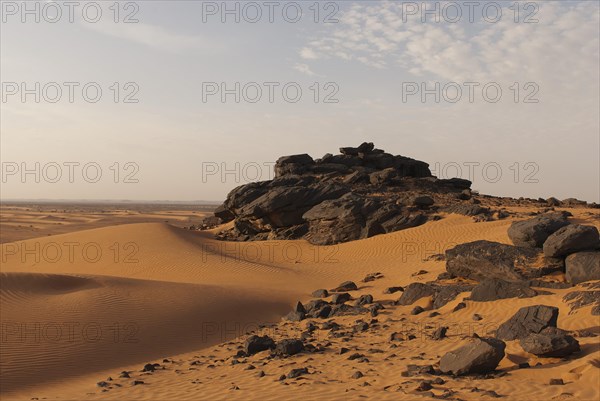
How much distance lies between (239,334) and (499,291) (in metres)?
8.10

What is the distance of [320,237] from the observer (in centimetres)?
3131

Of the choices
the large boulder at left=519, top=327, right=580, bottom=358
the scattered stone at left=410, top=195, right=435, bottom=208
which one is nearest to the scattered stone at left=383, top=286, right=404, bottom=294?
the large boulder at left=519, top=327, right=580, bottom=358

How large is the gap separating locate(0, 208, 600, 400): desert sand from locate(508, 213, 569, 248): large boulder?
3436mm

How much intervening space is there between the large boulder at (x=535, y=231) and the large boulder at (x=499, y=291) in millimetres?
2492

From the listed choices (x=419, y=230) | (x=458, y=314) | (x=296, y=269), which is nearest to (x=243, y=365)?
(x=458, y=314)

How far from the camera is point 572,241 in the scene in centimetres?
1592

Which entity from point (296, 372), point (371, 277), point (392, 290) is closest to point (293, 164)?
point (371, 277)

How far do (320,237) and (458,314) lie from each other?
1669cm

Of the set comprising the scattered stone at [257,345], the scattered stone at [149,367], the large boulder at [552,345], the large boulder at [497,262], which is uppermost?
the large boulder at [497,262]

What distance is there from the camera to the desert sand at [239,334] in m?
9.91

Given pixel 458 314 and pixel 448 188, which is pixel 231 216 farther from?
pixel 458 314

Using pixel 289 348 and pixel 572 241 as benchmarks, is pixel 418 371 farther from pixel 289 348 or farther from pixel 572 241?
pixel 572 241

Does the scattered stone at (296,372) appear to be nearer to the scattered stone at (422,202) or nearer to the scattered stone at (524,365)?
the scattered stone at (524,365)

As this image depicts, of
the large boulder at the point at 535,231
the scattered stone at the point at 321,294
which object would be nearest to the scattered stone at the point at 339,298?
the scattered stone at the point at 321,294
